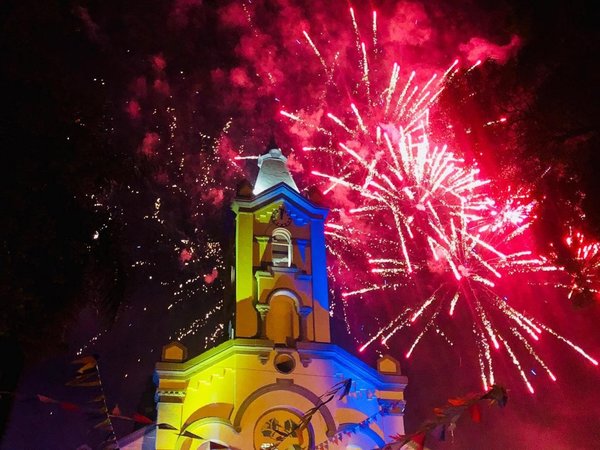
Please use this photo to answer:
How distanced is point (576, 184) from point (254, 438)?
546 inches

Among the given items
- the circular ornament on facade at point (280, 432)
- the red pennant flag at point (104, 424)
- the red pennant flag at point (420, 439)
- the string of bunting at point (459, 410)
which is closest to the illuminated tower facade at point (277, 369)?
the circular ornament on facade at point (280, 432)

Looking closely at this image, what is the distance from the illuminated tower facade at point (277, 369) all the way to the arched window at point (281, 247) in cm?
4

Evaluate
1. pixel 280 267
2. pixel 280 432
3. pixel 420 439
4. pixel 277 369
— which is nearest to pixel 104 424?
pixel 280 432

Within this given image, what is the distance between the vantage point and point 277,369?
24141 millimetres

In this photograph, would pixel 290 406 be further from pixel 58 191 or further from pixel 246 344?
pixel 58 191

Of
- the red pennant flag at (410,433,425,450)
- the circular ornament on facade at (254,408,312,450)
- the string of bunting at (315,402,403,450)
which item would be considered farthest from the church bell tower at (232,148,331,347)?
the red pennant flag at (410,433,425,450)

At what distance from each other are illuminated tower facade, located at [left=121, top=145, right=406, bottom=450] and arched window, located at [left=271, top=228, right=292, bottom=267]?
4 cm

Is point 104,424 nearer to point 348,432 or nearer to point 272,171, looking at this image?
point 348,432

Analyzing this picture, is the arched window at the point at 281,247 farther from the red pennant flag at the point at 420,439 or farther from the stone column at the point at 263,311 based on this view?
the red pennant flag at the point at 420,439

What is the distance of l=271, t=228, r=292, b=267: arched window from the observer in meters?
26.9

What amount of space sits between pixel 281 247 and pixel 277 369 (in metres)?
5.39

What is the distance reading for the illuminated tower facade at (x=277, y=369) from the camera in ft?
75.4

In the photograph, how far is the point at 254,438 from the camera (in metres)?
22.6

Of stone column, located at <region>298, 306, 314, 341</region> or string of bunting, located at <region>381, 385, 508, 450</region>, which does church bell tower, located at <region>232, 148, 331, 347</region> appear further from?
string of bunting, located at <region>381, 385, 508, 450</region>
